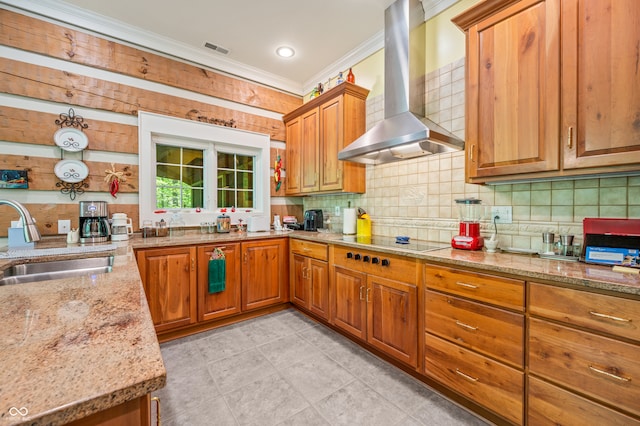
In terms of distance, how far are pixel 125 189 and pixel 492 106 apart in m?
3.21

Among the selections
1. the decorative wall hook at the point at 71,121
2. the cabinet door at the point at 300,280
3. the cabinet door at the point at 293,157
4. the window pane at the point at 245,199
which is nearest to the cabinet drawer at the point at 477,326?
the cabinet door at the point at 300,280

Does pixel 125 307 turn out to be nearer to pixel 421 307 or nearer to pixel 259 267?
pixel 421 307

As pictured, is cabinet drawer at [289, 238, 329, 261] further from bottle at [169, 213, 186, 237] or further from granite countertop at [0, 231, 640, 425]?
granite countertop at [0, 231, 640, 425]

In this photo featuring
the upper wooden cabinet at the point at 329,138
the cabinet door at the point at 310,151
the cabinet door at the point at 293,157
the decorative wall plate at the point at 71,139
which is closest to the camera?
the decorative wall plate at the point at 71,139

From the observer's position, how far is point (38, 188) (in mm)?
2355

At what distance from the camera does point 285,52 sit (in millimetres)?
3107

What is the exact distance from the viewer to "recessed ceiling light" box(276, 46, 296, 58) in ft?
9.94

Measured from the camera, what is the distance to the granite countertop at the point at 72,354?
0.45 m

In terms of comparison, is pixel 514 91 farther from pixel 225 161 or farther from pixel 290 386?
pixel 225 161

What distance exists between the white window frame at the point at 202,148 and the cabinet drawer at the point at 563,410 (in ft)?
10.1

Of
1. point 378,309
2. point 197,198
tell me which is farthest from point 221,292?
point 378,309

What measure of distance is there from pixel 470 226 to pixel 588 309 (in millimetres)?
846

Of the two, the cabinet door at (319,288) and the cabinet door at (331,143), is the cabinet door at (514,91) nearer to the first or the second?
the cabinet door at (331,143)

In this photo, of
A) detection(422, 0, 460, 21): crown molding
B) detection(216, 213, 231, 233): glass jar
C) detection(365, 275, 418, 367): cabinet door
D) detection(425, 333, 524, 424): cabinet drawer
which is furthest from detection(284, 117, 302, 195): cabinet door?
detection(425, 333, 524, 424): cabinet drawer
